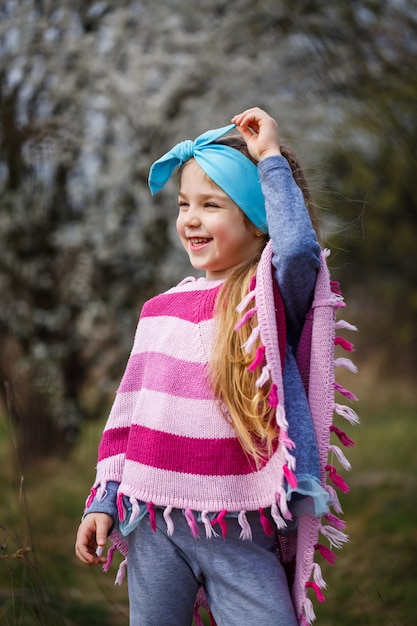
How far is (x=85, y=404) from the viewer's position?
18.1 feet

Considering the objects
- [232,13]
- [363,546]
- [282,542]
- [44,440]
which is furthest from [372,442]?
[282,542]

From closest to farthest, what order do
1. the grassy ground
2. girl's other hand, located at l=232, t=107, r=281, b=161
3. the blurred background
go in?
girl's other hand, located at l=232, t=107, r=281, b=161
the grassy ground
the blurred background

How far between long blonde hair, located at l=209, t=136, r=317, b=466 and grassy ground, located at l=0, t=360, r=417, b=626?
62 centimetres

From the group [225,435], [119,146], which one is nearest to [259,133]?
[225,435]

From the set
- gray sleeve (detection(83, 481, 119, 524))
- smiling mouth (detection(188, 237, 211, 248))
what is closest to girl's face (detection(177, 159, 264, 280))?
smiling mouth (detection(188, 237, 211, 248))

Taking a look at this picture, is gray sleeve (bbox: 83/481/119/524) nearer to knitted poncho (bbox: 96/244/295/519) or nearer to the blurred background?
knitted poncho (bbox: 96/244/295/519)

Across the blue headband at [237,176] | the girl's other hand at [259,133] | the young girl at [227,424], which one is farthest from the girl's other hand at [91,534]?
the girl's other hand at [259,133]

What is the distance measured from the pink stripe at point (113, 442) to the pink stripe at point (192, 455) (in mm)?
100

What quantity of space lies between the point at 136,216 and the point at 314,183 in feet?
12.9

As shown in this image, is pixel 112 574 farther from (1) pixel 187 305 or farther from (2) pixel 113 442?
(1) pixel 187 305

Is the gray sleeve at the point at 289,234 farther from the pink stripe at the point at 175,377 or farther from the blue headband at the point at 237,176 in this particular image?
the pink stripe at the point at 175,377

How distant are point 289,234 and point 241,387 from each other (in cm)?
35

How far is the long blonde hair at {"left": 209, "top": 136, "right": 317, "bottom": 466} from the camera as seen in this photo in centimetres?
164

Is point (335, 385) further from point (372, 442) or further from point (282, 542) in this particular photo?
point (372, 442)
